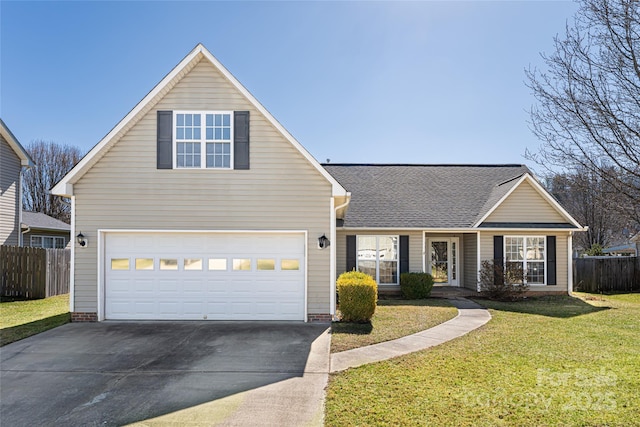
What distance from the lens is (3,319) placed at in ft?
36.3

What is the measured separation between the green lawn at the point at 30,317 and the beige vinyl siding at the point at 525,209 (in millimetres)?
15372

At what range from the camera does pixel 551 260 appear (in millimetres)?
15453

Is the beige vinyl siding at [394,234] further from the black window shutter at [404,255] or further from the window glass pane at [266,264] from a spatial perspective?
the window glass pane at [266,264]

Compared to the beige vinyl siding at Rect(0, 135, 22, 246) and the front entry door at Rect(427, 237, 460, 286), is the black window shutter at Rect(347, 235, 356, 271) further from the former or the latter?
the beige vinyl siding at Rect(0, 135, 22, 246)

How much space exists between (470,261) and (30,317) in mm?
16041

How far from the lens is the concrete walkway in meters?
7.07

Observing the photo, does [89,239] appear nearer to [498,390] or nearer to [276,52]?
[276,52]

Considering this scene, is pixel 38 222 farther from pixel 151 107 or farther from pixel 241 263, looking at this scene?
pixel 241 263

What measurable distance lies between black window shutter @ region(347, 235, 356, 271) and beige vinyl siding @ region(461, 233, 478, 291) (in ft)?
16.7

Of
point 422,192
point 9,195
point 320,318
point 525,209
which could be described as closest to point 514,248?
point 525,209

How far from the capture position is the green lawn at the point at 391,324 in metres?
8.44

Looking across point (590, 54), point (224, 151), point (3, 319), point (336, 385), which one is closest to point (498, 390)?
point (336, 385)

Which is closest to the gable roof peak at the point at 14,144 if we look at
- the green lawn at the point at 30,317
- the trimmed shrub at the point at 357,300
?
the green lawn at the point at 30,317

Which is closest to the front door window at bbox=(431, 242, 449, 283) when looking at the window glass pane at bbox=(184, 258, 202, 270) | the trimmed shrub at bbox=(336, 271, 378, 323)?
the trimmed shrub at bbox=(336, 271, 378, 323)
